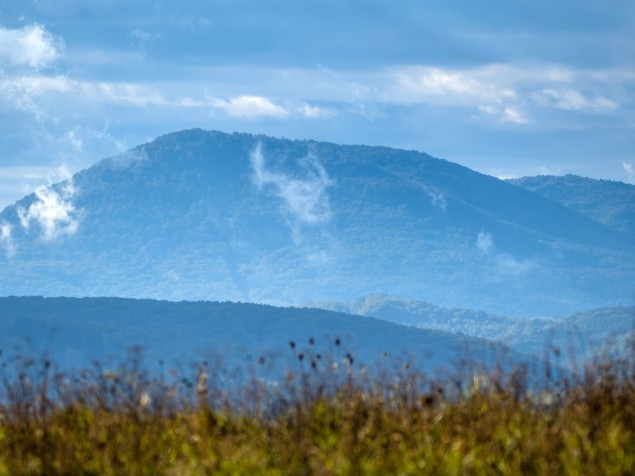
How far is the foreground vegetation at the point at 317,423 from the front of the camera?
984 cm

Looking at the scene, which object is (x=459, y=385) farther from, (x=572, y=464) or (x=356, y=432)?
(x=572, y=464)

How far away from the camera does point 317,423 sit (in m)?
11.5

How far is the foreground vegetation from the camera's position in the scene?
9.84m

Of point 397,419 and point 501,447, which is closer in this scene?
point 501,447

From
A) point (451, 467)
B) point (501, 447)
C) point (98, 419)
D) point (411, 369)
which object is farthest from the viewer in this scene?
point (411, 369)

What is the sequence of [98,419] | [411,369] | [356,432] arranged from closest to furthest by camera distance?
[356,432], [98,419], [411,369]

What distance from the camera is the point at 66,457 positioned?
34.1ft

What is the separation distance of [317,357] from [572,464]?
2882mm

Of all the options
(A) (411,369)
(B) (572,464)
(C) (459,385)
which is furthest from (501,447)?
(A) (411,369)

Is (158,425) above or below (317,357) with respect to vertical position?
below

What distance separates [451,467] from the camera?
9.35 metres

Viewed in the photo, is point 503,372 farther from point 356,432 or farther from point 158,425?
point 158,425

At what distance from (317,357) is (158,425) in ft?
5.80

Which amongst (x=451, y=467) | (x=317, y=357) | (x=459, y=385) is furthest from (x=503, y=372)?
(x=451, y=467)
